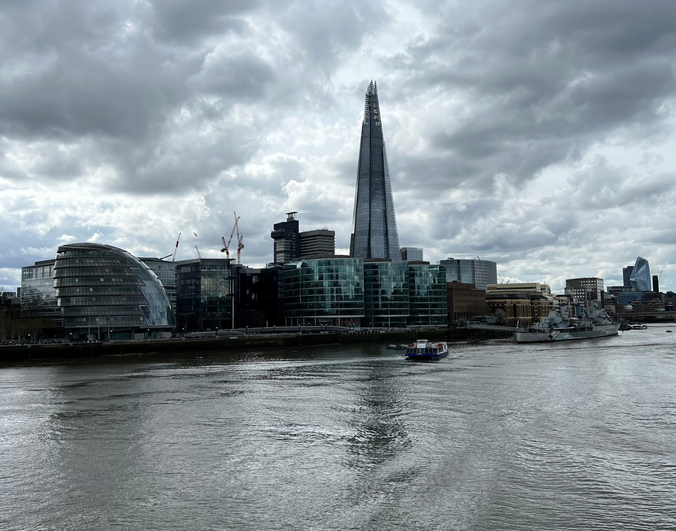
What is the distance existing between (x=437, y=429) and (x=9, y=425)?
1033 inches

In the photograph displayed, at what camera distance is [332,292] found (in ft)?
561

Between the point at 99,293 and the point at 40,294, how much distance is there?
16.5 metres

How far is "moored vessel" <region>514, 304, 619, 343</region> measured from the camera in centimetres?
13138

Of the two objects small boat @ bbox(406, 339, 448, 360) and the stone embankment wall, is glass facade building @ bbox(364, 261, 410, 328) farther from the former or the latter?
small boat @ bbox(406, 339, 448, 360)

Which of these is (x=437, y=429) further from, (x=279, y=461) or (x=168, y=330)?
(x=168, y=330)

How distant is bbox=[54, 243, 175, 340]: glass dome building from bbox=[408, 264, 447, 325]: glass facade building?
8796 centimetres

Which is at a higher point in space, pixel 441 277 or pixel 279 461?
pixel 441 277

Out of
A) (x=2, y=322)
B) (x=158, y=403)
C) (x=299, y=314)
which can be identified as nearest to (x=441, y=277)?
(x=299, y=314)

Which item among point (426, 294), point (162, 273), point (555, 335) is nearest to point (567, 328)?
point (555, 335)

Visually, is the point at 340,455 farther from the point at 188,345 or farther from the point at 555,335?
the point at 555,335

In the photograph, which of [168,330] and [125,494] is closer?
[125,494]

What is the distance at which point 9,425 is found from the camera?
37594 millimetres

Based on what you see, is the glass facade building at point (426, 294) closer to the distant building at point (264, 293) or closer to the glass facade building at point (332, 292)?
the glass facade building at point (332, 292)

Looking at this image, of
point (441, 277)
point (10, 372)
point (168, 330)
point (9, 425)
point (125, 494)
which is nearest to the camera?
point (125, 494)
